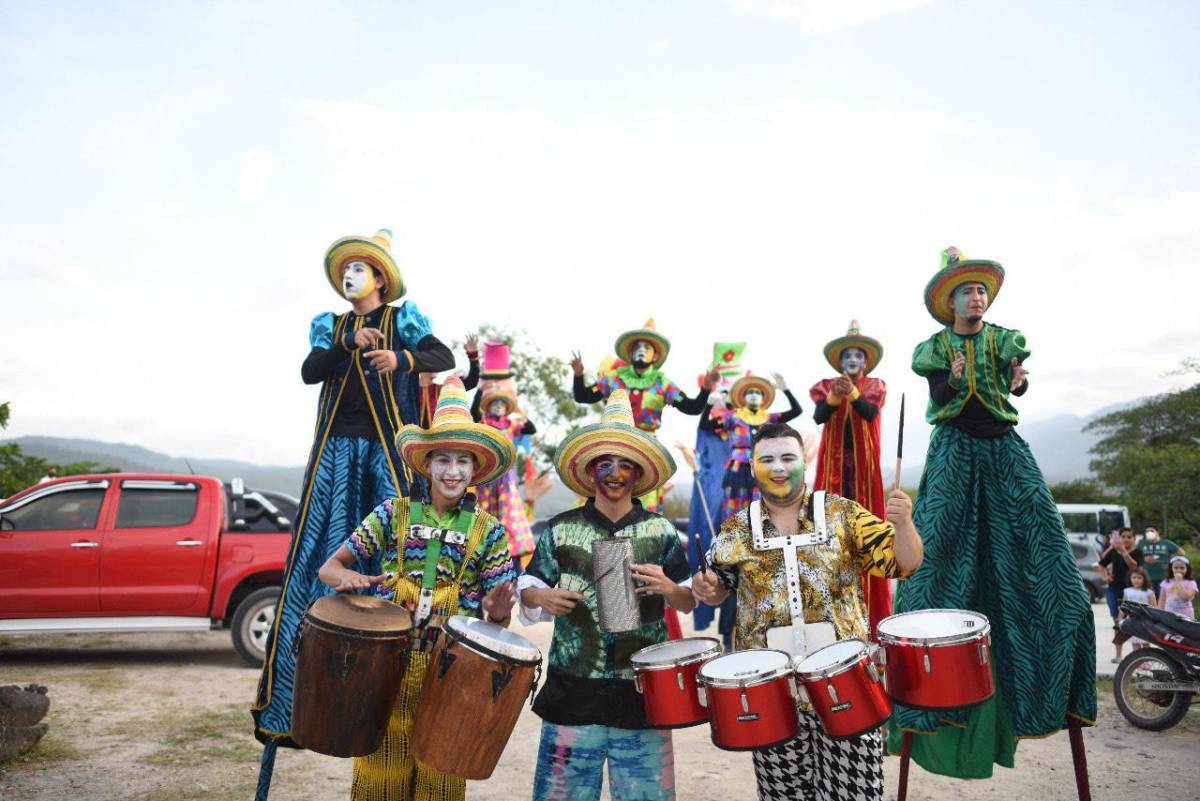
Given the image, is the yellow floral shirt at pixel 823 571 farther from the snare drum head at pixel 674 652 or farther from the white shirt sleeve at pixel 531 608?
the white shirt sleeve at pixel 531 608

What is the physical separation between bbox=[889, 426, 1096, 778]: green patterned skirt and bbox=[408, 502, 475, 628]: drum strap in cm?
231

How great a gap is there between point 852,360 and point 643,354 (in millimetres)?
2104

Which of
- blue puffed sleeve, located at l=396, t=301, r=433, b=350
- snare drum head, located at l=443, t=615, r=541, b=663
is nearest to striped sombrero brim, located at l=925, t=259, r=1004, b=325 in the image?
blue puffed sleeve, located at l=396, t=301, r=433, b=350

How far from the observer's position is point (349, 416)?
177 inches

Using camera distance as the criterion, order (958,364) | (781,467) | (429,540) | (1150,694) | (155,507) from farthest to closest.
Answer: (155,507) < (1150,694) < (958,364) < (429,540) < (781,467)

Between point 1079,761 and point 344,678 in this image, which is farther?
point 1079,761

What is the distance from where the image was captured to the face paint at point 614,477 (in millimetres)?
3480

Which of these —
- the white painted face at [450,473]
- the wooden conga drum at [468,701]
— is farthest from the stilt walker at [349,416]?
the wooden conga drum at [468,701]

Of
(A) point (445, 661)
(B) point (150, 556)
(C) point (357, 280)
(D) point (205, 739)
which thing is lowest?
(D) point (205, 739)

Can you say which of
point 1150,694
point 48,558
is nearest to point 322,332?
point 48,558

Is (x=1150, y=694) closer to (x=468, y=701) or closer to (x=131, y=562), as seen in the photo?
(x=468, y=701)

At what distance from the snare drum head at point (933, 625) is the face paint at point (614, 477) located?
1057 millimetres

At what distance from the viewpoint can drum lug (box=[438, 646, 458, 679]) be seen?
292cm

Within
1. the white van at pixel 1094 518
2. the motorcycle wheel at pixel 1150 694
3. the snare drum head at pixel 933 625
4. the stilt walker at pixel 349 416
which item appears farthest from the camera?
the white van at pixel 1094 518
